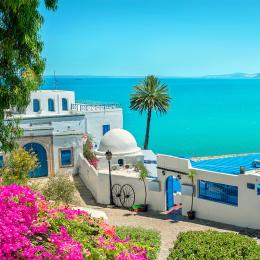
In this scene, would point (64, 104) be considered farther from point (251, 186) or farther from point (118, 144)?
point (251, 186)

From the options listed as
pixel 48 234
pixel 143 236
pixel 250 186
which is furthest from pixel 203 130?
pixel 48 234

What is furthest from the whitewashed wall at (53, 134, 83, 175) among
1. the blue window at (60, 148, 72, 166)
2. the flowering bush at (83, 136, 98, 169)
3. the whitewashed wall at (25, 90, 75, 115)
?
the whitewashed wall at (25, 90, 75, 115)

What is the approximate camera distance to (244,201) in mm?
21234

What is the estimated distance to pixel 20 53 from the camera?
14.8 metres

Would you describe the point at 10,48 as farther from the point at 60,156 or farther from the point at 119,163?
the point at 60,156

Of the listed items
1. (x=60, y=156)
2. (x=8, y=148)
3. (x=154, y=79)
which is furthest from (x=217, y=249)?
(x=154, y=79)

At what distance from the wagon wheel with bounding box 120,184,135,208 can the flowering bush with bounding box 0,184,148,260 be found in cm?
1674

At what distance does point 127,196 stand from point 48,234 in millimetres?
18392

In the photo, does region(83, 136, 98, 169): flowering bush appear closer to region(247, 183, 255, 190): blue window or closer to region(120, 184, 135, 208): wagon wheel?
region(120, 184, 135, 208): wagon wheel

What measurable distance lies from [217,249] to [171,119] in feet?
439

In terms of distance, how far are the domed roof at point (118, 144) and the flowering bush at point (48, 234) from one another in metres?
22.0

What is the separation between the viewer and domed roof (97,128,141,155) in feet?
103

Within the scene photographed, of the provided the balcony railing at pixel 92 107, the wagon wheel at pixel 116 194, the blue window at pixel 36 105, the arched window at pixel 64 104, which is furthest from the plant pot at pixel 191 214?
the arched window at pixel 64 104

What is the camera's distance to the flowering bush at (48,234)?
6797mm
